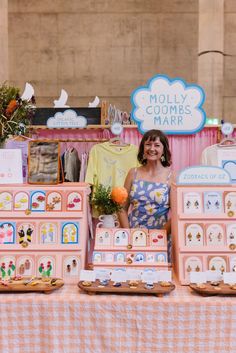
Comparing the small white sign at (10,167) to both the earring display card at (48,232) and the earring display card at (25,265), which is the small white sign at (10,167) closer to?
the earring display card at (48,232)

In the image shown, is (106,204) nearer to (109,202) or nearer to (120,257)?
(109,202)

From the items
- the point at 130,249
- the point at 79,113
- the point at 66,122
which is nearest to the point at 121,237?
the point at 130,249

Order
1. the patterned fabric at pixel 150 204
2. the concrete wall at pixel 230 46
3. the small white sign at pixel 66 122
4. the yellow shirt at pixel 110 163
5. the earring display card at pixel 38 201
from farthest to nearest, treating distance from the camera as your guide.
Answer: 1. the concrete wall at pixel 230 46
2. the small white sign at pixel 66 122
3. the yellow shirt at pixel 110 163
4. the patterned fabric at pixel 150 204
5. the earring display card at pixel 38 201

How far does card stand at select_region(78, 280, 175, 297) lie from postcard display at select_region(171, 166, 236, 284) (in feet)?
0.58

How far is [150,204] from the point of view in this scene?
2.30 metres

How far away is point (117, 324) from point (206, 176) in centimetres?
78

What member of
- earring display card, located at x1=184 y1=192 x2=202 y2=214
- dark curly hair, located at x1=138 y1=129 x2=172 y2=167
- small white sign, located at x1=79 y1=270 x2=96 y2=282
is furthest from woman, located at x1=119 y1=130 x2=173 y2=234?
small white sign, located at x1=79 y1=270 x2=96 y2=282

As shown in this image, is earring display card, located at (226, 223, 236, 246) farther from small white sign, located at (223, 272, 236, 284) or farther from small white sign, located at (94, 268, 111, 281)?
small white sign, located at (94, 268, 111, 281)

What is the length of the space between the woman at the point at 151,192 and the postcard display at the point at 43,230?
1.42ft

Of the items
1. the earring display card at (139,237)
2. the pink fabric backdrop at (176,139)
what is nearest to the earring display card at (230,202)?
the earring display card at (139,237)

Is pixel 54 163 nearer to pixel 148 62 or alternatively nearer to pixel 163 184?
pixel 163 184

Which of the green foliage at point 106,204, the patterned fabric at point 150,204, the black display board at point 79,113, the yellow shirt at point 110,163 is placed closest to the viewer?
the green foliage at point 106,204

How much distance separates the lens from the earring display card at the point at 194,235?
1847 millimetres

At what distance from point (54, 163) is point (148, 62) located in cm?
948
